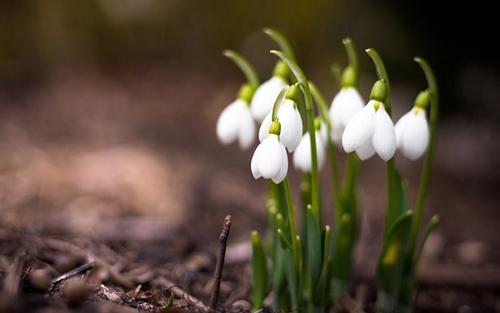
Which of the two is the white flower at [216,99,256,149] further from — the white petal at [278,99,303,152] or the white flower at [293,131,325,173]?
the white petal at [278,99,303,152]

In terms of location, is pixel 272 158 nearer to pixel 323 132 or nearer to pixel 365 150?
pixel 365 150

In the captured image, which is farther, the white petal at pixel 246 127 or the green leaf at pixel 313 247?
Result: the white petal at pixel 246 127

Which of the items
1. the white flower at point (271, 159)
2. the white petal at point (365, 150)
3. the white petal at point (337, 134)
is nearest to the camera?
the white flower at point (271, 159)

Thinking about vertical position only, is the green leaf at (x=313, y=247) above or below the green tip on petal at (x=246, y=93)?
below

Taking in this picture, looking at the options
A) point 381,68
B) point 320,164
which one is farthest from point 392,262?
point 381,68

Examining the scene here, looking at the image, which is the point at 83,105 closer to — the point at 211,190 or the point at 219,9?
the point at 219,9

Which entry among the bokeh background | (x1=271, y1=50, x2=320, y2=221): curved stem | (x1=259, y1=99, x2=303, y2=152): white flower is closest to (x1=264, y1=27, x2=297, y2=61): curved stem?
(x1=271, y1=50, x2=320, y2=221): curved stem

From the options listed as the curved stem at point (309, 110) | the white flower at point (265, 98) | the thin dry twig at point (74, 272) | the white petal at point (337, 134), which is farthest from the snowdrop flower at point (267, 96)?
the thin dry twig at point (74, 272)

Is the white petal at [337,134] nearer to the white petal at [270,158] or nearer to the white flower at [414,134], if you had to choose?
the white flower at [414,134]
